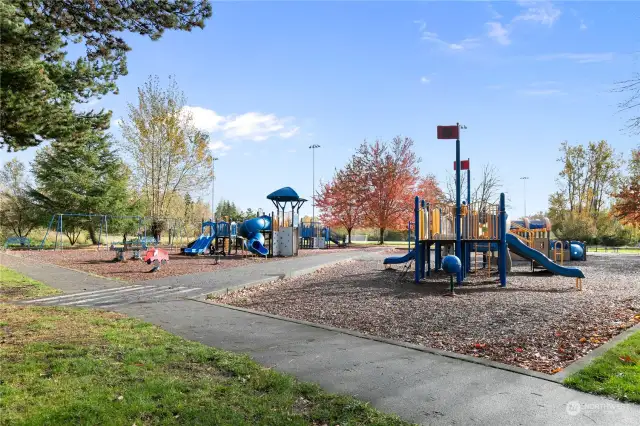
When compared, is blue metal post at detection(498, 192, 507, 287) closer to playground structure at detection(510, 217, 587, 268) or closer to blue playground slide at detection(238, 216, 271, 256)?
playground structure at detection(510, 217, 587, 268)

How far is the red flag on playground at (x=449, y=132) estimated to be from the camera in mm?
12742

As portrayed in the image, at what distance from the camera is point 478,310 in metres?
8.80

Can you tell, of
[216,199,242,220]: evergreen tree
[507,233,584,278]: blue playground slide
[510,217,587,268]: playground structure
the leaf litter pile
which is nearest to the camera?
the leaf litter pile

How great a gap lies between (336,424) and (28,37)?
857cm

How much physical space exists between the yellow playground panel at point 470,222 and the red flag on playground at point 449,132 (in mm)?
2075

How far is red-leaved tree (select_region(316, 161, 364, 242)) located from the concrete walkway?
1528 inches

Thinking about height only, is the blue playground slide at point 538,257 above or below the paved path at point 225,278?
above

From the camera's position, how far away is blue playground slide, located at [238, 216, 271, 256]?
24859 millimetres

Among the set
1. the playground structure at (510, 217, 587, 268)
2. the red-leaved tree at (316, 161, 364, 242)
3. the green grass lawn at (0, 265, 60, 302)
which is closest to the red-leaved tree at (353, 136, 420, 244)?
the red-leaved tree at (316, 161, 364, 242)

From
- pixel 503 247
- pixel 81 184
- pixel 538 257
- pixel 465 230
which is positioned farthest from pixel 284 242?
pixel 81 184

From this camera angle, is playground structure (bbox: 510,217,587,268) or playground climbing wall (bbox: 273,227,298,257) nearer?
playground structure (bbox: 510,217,587,268)

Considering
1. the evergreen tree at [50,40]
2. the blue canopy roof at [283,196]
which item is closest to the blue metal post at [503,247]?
the evergreen tree at [50,40]

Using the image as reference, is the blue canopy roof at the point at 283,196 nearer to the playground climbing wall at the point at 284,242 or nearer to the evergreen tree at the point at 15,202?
the playground climbing wall at the point at 284,242

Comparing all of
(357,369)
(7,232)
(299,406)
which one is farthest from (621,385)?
(7,232)
